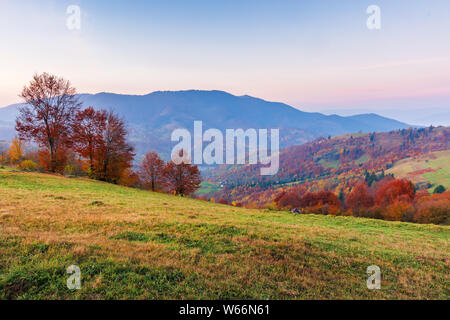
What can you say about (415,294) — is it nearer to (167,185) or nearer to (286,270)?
(286,270)

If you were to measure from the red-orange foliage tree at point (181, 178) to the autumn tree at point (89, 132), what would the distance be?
13.6 m

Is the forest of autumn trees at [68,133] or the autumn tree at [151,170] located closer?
the forest of autumn trees at [68,133]

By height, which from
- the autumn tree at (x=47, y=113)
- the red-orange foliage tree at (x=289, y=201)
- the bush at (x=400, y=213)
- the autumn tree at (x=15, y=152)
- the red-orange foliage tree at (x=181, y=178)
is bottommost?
the red-orange foliage tree at (x=289, y=201)

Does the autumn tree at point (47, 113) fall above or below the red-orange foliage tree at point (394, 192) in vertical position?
above

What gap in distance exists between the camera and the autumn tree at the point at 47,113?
2894 cm

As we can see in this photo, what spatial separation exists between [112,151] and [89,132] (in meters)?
4.36

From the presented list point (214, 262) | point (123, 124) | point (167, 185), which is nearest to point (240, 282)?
point (214, 262)

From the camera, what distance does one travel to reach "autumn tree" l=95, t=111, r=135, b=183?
34219 mm

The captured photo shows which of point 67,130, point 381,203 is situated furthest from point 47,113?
point 381,203

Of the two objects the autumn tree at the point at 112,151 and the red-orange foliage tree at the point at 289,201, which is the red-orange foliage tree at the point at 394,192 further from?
the autumn tree at the point at 112,151

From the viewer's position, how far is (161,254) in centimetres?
693

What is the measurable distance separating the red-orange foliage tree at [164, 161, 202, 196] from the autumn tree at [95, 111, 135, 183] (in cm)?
876

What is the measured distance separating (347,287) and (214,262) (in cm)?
394

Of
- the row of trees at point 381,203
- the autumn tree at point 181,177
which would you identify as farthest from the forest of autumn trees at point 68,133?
the row of trees at point 381,203
